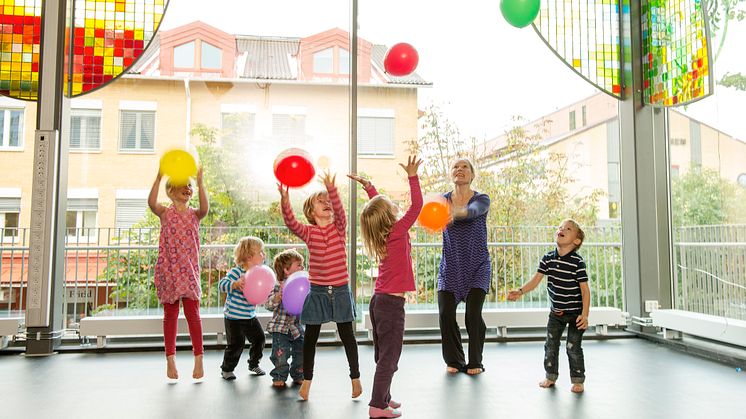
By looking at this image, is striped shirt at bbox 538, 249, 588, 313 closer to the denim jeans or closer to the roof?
the denim jeans

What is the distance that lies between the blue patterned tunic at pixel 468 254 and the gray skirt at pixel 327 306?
925 mm

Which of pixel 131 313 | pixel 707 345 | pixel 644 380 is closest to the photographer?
pixel 644 380

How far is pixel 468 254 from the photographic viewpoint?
3.53 meters

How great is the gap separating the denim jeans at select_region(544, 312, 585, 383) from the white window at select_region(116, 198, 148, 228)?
306cm

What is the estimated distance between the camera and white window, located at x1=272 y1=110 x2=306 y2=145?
4.64 metres

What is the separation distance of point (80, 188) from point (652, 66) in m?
4.52

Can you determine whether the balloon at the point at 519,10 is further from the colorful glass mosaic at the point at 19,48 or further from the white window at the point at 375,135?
the colorful glass mosaic at the point at 19,48

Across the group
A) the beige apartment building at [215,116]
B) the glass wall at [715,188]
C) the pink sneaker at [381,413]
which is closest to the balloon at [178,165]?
the beige apartment building at [215,116]

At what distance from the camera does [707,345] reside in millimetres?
4023

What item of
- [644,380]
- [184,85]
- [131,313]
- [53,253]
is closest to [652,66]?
[644,380]

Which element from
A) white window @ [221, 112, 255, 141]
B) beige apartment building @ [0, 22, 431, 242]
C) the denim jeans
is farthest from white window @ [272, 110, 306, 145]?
the denim jeans

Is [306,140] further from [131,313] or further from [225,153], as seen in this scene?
[131,313]

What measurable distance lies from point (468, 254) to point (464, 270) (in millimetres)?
98

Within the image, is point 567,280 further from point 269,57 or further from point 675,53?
point 269,57
